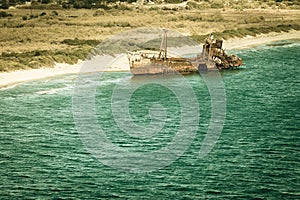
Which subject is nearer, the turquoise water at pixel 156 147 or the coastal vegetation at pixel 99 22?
the turquoise water at pixel 156 147

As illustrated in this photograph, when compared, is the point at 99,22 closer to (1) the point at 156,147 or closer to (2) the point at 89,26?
(2) the point at 89,26

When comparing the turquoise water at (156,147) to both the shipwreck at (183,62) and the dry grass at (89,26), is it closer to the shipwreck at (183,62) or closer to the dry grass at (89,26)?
the shipwreck at (183,62)

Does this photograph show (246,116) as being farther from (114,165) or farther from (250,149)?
(114,165)

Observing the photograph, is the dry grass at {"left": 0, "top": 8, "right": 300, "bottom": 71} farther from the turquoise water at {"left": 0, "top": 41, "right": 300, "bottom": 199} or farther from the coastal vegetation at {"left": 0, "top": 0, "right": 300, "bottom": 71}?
the turquoise water at {"left": 0, "top": 41, "right": 300, "bottom": 199}

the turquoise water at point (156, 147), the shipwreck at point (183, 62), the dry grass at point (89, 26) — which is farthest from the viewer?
the dry grass at point (89, 26)

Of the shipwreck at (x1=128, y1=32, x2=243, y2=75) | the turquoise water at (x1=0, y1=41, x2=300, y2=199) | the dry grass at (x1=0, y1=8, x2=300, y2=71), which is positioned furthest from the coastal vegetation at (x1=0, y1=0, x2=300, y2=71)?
the turquoise water at (x1=0, y1=41, x2=300, y2=199)

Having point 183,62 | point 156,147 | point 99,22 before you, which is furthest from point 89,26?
point 156,147

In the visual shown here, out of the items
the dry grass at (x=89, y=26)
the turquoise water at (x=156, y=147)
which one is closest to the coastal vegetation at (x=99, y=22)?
the dry grass at (x=89, y=26)

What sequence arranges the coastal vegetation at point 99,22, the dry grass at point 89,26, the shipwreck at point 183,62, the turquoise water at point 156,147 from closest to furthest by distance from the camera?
the turquoise water at point 156,147 < the shipwreck at point 183,62 < the dry grass at point 89,26 < the coastal vegetation at point 99,22
